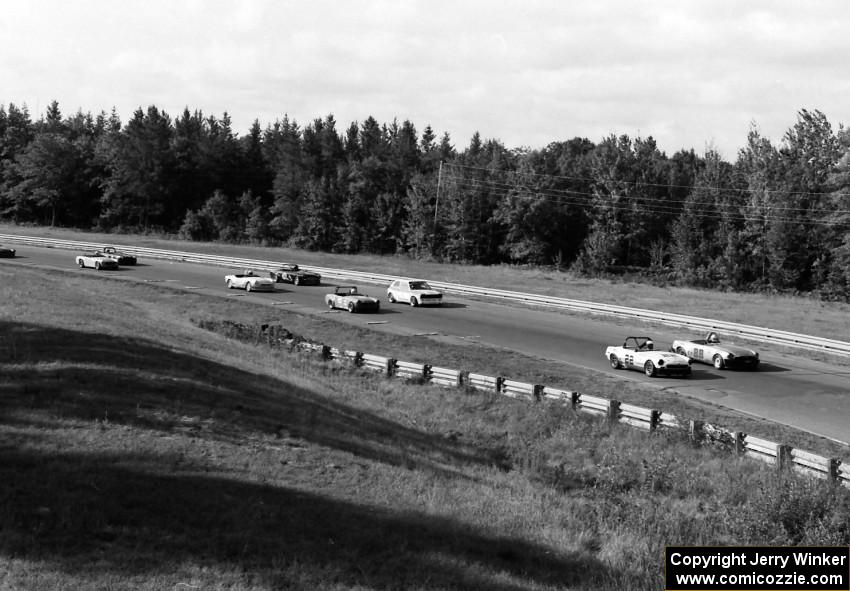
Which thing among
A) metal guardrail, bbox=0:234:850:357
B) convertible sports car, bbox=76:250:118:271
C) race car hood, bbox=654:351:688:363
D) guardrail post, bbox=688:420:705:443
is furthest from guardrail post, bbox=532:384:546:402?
convertible sports car, bbox=76:250:118:271

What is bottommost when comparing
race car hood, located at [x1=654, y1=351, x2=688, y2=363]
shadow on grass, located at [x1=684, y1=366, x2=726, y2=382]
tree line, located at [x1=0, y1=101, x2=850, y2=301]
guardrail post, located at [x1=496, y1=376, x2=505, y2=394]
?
guardrail post, located at [x1=496, y1=376, x2=505, y2=394]

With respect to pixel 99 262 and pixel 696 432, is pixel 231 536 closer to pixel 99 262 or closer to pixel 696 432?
pixel 696 432

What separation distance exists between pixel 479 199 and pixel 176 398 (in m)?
73.1

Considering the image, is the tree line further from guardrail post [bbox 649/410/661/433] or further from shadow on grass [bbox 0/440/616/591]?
shadow on grass [bbox 0/440/616/591]

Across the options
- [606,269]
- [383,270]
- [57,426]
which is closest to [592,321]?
[383,270]

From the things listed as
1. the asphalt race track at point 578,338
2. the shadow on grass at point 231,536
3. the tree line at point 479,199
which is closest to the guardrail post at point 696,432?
the asphalt race track at point 578,338

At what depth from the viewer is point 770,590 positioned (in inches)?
365

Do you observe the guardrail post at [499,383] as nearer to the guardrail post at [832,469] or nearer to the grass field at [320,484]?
the grass field at [320,484]

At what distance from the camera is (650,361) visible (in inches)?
1073

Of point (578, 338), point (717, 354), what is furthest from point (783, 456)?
point (578, 338)

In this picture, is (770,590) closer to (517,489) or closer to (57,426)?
(517,489)

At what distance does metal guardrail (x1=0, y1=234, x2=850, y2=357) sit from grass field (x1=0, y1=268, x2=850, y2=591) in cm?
1379

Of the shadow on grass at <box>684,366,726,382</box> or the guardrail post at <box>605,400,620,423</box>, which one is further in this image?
the shadow on grass at <box>684,366,726,382</box>

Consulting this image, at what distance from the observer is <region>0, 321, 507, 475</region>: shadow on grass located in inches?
581
